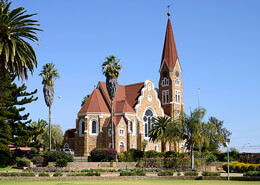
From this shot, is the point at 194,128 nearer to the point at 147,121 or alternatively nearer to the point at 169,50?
the point at 147,121

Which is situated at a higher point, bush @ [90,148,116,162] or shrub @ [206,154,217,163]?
bush @ [90,148,116,162]

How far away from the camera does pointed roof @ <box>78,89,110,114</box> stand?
66500 millimetres

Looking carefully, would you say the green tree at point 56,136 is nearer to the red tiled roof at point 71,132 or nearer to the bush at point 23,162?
the red tiled roof at point 71,132

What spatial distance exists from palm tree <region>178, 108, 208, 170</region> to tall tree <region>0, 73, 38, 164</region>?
2212 cm

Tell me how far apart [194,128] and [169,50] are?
3988 centimetres

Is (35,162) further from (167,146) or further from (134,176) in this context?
(167,146)

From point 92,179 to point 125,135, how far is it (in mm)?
34737

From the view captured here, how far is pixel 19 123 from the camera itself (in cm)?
5206

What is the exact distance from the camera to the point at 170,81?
78312 millimetres

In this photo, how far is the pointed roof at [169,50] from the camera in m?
79.1

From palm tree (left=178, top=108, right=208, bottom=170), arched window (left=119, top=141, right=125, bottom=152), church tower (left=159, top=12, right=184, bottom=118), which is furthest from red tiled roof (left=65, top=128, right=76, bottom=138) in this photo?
palm tree (left=178, top=108, right=208, bottom=170)

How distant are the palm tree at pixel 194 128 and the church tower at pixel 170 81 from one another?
33370 millimetres

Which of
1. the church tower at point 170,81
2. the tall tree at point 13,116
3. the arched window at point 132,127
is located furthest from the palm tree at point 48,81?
the church tower at point 170,81

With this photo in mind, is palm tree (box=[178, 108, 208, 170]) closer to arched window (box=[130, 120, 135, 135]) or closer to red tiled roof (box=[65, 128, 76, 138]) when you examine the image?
arched window (box=[130, 120, 135, 135])
